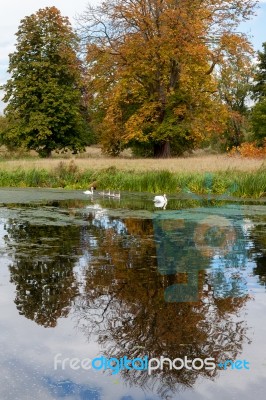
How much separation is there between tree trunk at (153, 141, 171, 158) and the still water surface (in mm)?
24454

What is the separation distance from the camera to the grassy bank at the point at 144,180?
19.4 metres

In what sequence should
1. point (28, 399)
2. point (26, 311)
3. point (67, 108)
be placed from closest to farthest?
point (28, 399), point (26, 311), point (67, 108)

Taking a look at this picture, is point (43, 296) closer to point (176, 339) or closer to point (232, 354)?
point (176, 339)

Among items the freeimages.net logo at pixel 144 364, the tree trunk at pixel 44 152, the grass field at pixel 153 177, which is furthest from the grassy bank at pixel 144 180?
the tree trunk at pixel 44 152

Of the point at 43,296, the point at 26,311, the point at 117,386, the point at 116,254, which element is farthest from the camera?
the point at 116,254

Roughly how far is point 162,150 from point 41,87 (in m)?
12.1

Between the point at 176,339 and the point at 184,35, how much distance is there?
A: 29.5m

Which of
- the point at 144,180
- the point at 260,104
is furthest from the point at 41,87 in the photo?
the point at 144,180

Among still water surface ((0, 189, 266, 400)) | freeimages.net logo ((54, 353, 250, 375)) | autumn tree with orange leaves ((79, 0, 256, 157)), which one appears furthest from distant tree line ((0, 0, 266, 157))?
freeimages.net logo ((54, 353, 250, 375))

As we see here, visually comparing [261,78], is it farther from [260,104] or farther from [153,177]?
[153,177]

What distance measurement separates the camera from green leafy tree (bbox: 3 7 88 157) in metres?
43.5

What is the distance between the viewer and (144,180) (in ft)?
Answer: 68.3

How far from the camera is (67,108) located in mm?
44312

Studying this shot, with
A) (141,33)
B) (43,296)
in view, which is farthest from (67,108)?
(43,296)
